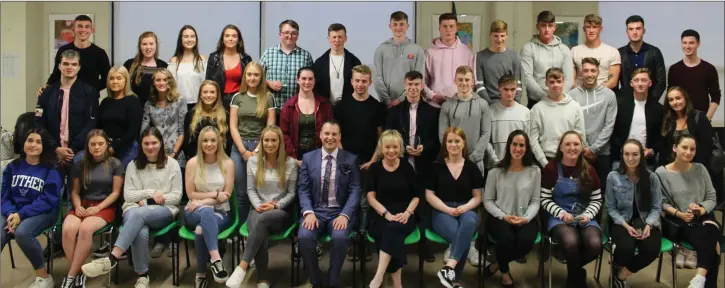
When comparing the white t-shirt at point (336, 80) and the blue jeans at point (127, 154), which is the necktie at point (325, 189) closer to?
the white t-shirt at point (336, 80)

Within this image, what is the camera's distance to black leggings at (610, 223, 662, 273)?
3746mm

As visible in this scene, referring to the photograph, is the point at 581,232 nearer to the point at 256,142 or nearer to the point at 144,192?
the point at 256,142

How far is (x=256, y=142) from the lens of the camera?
4.29 metres

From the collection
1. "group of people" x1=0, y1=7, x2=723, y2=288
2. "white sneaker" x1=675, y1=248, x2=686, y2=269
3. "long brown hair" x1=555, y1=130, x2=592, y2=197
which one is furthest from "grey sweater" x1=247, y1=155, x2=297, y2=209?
"white sneaker" x1=675, y1=248, x2=686, y2=269

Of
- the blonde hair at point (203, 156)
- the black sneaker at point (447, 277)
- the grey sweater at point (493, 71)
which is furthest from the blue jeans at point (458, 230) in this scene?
the blonde hair at point (203, 156)

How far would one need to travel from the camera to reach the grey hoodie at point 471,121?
420cm

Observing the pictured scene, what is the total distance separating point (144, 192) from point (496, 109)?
93.3 inches

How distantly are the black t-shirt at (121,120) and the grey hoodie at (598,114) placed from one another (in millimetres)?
2992

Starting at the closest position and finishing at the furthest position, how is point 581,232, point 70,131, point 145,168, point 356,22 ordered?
1. point 581,232
2. point 145,168
3. point 70,131
4. point 356,22

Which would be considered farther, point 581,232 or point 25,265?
point 25,265

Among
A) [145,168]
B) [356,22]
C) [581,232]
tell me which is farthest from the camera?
[356,22]

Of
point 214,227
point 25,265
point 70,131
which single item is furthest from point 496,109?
point 25,265

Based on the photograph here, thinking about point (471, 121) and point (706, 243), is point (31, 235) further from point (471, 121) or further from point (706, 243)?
point (706, 243)

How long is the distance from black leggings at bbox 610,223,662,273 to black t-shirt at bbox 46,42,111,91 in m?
3.70
